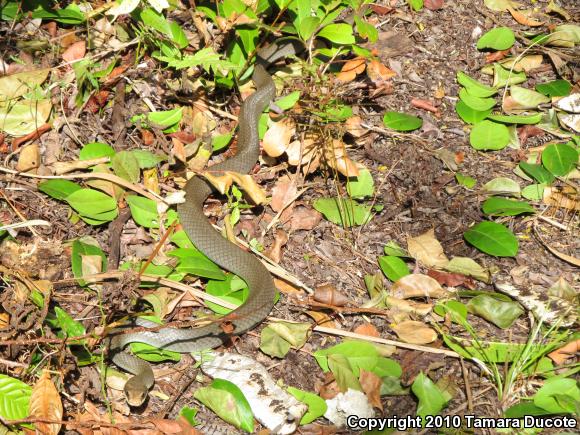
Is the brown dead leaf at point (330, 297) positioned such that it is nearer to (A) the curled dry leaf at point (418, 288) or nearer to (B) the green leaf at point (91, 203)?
(A) the curled dry leaf at point (418, 288)

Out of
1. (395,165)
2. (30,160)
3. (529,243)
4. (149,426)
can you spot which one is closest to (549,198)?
(529,243)

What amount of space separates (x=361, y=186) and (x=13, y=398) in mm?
2619

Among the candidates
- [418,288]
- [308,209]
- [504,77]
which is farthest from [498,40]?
[418,288]

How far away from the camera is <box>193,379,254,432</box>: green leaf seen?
3.73 metres

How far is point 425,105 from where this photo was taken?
17.3ft

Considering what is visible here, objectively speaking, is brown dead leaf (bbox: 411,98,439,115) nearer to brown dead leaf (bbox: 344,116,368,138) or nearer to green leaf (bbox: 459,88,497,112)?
green leaf (bbox: 459,88,497,112)

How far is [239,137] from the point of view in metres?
5.09

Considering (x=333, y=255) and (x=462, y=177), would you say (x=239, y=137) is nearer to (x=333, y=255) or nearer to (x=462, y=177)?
(x=333, y=255)

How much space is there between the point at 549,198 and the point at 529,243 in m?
0.43

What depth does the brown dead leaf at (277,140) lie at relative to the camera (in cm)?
482

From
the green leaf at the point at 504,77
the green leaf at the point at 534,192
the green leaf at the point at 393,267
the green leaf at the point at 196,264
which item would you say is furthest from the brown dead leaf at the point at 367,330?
the green leaf at the point at 504,77

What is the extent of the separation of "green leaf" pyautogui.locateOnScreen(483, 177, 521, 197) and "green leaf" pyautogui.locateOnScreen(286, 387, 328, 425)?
6.73ft

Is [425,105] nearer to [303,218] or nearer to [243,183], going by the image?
[303,218]

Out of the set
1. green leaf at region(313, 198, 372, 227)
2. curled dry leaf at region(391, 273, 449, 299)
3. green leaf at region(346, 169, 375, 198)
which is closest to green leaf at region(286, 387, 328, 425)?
curled dry leaf at region(391, 273, 449, 299)
